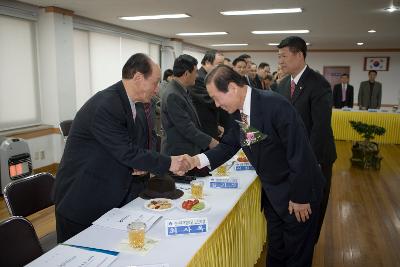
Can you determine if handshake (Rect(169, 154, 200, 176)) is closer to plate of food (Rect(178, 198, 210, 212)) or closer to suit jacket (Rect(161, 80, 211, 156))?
plate of food (Rect(178, 198, 210, 212))

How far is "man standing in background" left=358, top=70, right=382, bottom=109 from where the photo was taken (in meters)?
8.17

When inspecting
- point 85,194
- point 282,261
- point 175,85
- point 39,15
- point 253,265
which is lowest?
point 253,265

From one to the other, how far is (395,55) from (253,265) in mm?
11736

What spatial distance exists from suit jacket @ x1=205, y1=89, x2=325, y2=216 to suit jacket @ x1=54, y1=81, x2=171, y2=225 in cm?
64

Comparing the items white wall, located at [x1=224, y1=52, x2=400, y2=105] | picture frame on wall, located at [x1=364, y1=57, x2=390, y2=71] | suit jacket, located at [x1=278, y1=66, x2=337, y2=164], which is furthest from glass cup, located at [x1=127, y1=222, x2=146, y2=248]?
picture frame on wall, located at [x1=364, y1=57, x2=390, y2=71]

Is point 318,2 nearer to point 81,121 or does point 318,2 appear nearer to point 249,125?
point 249,125

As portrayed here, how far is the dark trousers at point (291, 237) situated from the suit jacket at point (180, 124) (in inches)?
40.1

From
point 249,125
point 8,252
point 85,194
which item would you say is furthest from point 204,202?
point 8,252

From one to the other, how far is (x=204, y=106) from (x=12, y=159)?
2.61 meters

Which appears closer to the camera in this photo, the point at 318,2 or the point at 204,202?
the point at 204,202

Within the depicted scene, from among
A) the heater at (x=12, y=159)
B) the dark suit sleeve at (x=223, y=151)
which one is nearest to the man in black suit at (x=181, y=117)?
the dark suit sleeve at (x=223, y=151)

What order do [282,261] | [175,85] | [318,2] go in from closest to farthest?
[282,261]
[175,85]
[318,2]

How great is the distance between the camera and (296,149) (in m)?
1.70

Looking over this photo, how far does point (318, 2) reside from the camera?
4.52 meters
